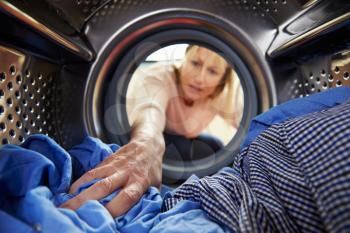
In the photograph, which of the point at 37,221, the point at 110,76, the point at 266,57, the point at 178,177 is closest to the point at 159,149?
the point at 178,177

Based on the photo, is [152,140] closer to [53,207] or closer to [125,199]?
[125,199]

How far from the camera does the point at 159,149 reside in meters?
1.00

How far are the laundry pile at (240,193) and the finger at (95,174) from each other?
0.07ft

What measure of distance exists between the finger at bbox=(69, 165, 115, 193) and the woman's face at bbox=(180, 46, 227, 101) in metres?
0.49

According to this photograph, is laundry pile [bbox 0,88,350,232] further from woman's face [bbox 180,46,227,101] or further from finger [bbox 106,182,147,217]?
woman's face [bbox 180,46,227,101]

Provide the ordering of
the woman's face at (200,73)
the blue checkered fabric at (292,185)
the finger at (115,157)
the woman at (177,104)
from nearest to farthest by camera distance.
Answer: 1. the blue checkered fabric at (292,185)
2. the finger at (115,157)
3. the woman at (177,104)
4. the woman's face at (200,73)

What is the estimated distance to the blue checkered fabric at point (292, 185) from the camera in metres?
0.47

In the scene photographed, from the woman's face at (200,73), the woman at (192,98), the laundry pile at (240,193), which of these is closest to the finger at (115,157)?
the laundry pile at (240,193)

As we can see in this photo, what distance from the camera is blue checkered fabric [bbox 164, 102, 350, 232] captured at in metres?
0.47

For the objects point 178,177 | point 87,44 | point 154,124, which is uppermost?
point 87,44

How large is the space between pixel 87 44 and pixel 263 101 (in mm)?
463

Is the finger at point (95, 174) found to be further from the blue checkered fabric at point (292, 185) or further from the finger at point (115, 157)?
the blue checkered fabric at point (292, 185)

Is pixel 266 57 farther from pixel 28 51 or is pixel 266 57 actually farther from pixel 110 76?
pixel 28 51

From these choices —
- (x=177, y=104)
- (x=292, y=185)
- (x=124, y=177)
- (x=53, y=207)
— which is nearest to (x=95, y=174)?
(x=124, y=177)
